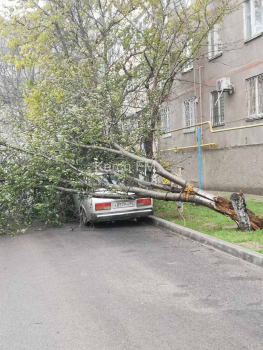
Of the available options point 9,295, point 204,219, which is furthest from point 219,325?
point 204,219

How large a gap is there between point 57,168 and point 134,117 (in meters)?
3.28

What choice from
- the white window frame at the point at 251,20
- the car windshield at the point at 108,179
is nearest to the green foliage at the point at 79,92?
the car windshield at the point at 108,179

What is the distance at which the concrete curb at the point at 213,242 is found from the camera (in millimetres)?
6520

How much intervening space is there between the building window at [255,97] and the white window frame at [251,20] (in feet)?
5.31

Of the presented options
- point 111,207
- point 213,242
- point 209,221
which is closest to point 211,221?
point 209,221

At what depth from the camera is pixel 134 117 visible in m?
12.0

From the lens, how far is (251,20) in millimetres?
15859

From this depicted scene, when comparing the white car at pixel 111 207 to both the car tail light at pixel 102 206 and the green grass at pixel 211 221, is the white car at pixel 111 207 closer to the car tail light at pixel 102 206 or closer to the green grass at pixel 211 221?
the car tail light at pixel 102 206

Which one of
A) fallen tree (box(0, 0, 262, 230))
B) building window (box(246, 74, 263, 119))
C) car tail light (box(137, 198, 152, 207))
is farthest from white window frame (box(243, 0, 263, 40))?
car tail light (box(137, 198, 152, 207))

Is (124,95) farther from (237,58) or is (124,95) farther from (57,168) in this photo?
(237,58)

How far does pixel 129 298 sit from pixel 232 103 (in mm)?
13448

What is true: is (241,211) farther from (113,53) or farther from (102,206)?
(113,53)

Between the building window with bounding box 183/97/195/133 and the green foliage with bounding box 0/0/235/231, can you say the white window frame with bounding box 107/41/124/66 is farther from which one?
the building window with bounding box 183/97/195/133

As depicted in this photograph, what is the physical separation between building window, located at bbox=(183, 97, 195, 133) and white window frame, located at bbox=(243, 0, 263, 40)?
182 inches
